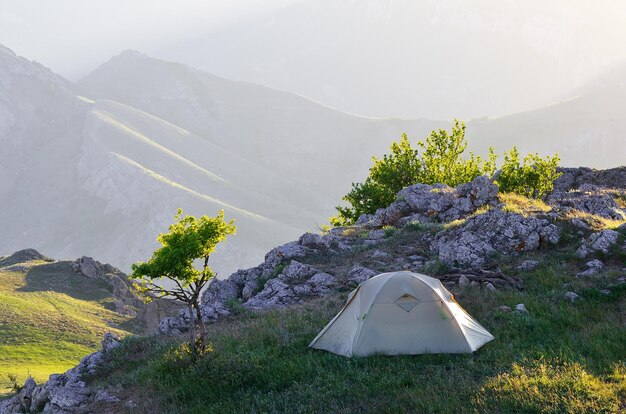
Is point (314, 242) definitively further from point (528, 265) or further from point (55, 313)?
point (55, 313)

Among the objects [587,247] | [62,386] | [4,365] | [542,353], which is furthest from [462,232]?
[4,365]

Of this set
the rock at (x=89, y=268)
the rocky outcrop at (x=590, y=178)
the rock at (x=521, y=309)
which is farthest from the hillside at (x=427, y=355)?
the rock at (x=89, y=268)

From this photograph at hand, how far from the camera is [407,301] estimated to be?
15094mm

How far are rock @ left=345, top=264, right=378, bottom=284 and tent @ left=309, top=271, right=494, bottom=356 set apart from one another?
667 centimetres

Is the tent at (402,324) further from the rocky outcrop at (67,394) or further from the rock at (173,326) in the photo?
the rock at (173,326)

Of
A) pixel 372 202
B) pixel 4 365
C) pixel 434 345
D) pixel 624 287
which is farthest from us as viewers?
pixel 372 202

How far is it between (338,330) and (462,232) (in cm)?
1152

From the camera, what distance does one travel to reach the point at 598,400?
9.97 m

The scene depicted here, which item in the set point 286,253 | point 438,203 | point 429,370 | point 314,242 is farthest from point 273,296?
point 438,203

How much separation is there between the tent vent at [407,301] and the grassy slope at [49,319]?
2464 centimetres

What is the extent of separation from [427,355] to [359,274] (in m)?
9.14

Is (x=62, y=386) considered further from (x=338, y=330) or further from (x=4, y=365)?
(x=4, y=365)

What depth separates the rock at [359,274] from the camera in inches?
885

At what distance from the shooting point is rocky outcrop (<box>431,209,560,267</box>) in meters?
22.3
